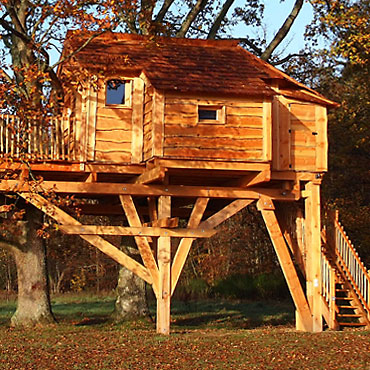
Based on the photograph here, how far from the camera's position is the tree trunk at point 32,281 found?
20.4 m

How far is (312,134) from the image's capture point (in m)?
19.2

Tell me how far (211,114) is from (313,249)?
14.9 feet

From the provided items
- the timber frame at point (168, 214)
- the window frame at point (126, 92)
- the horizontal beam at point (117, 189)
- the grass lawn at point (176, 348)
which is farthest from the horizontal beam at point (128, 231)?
the window frame at point (126, 92)

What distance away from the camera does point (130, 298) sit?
22047 millimetres

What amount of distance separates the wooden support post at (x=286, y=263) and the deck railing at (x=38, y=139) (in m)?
5.12

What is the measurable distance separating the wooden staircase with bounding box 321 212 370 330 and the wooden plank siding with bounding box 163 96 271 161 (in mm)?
3977

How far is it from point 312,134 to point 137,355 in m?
8.18

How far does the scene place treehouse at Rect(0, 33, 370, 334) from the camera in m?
17.5

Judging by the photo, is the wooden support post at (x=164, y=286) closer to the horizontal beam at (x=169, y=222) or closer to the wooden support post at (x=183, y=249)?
the wooden support post at (x=183, y=249)

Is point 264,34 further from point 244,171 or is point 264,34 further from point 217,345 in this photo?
point 217,345

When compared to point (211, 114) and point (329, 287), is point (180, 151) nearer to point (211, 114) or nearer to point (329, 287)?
point (211, 114)

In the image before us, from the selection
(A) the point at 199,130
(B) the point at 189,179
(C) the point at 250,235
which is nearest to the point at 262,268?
(C) the point at 250,235

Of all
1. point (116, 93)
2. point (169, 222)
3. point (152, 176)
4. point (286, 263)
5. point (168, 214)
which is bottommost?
point (286, 263)

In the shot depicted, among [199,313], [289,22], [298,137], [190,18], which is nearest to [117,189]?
[298,137]
